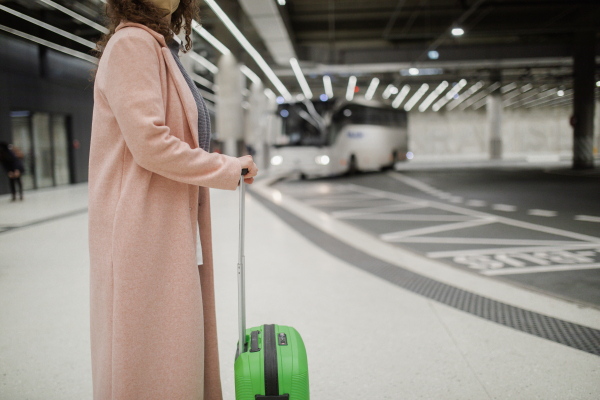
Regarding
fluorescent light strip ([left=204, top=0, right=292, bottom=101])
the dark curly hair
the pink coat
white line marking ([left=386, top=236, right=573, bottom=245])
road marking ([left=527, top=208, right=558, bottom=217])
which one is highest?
fluorescent light strip ([left=204, top=0, right=292, bottom=101])

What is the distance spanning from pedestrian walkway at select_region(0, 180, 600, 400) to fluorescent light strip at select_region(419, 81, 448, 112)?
98.8 feet

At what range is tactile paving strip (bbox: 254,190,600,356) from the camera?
283 centimetres

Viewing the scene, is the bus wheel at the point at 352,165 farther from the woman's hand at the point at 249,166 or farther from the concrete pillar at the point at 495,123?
the concrete pillar at the point at 495,123

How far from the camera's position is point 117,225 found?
4.68ft

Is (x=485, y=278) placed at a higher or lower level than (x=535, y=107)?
lower

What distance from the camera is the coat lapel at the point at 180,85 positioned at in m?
1.47

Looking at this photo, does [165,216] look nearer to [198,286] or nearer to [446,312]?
[198,286]

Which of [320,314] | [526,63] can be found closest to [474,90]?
[526,63]

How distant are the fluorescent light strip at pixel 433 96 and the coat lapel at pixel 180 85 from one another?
3242 centimetres

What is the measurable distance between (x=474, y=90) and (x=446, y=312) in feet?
125

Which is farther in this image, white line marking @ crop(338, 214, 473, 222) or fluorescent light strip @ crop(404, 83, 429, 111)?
fluorescent light strip @ crop(404, 83, 429, 111)

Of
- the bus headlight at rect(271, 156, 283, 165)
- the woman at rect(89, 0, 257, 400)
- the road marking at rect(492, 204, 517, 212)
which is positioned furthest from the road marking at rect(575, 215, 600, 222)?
the bus headlight at rect(271, 156, 283, 165)

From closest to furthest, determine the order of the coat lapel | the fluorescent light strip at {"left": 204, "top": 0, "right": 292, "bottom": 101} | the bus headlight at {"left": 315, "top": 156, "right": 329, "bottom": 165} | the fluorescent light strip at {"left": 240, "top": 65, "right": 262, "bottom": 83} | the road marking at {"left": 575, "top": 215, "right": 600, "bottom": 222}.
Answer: the coat lapel → the road marking at {"left": 575, "top": 215, "right": 600, "bottom": 222} → the fluorescent light strip at {"left": 204, "top": 0, "right": 292, "bottom": 101} → the bus headlight at {"left": 315, "top": 156, "right": 329, "bottom": 165} → the fluorescent light strip at {"left": 240, "top": 65, "right": 262, "bottom": 83}

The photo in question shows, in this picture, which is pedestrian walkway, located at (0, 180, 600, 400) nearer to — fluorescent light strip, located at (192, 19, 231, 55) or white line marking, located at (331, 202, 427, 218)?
white line marking, located at (331, 202, 427, 218)
